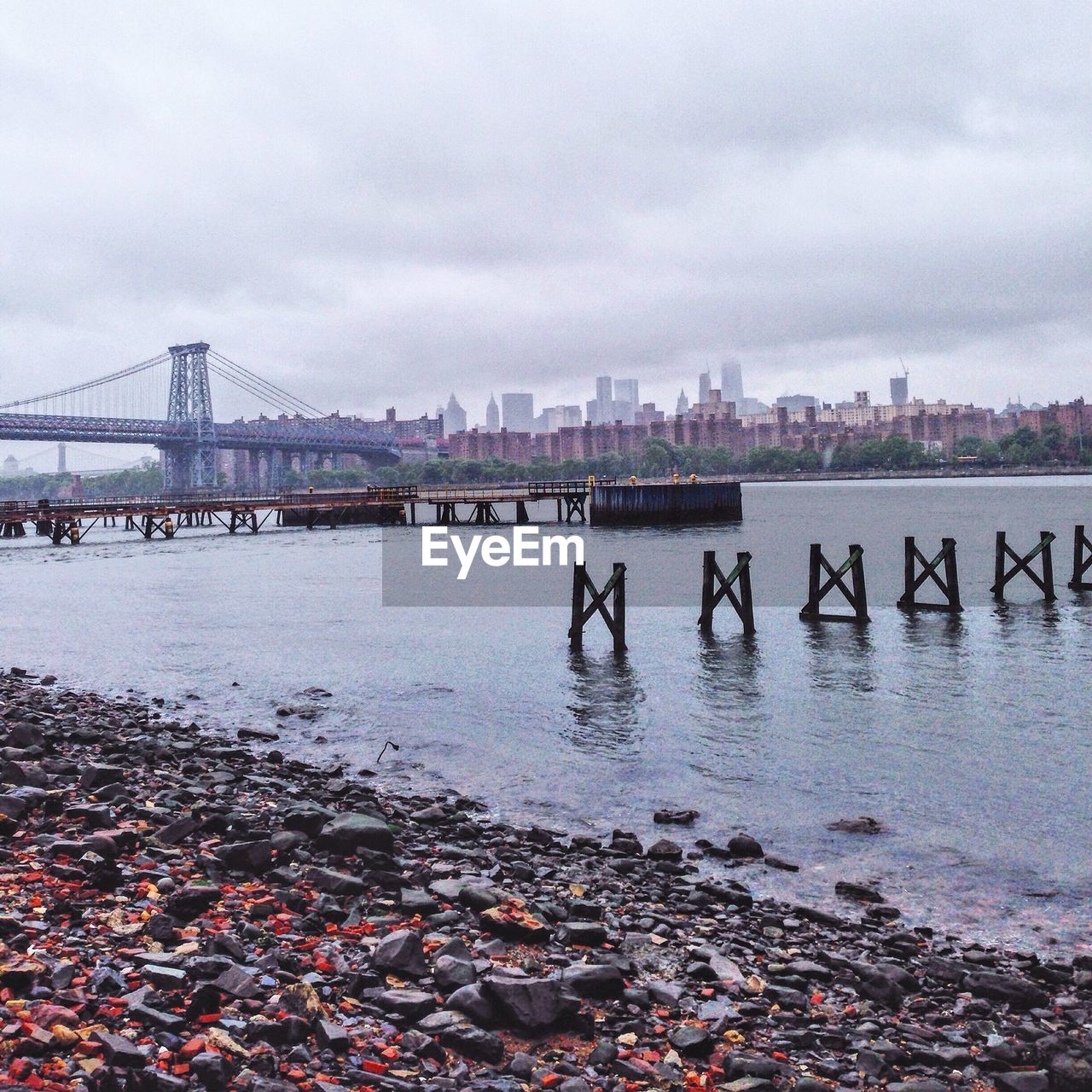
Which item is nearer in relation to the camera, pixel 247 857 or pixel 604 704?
pixel 247 857

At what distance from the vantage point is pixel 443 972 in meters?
6.73

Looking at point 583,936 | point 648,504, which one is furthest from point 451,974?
point 648,504

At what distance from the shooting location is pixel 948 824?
12.7 m

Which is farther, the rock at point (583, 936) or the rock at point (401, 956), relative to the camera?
the rock at point (583, 936)

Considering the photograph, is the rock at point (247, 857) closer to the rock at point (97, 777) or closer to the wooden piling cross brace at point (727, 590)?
the rock at point (97, 777)

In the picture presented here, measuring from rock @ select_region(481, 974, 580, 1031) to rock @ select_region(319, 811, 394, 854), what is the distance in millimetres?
3459

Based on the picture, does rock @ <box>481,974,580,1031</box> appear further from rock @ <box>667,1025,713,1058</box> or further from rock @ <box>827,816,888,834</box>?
rock @ <box>827,816,888,834</box>

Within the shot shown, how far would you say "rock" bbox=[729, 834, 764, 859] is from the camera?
11391 mm

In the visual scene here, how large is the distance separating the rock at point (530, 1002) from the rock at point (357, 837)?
3.46 m

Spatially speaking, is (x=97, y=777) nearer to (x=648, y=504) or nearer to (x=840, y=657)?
(x=840, y=657)

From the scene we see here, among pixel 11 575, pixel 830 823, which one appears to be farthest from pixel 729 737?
pixel 11 575

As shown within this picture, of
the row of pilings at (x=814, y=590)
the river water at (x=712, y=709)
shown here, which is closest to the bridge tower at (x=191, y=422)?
the river water at (x=712, y=709)

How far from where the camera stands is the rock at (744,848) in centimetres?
1139

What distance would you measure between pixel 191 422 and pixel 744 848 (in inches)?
6497
